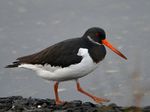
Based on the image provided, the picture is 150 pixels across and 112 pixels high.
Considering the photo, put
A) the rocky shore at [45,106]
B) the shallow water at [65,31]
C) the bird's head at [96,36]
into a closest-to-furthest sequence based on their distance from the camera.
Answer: the rocky shore at [45,106]
the bird's head at [96,36]
the shallow water at [65,31]

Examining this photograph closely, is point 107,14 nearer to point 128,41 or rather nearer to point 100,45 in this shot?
point 128,41

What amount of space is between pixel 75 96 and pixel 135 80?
42.9 ft

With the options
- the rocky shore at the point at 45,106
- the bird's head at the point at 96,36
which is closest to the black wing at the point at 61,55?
the bird's head at the point at 96,36

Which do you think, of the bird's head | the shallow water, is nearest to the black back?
the bird's head

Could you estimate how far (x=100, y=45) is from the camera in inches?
497

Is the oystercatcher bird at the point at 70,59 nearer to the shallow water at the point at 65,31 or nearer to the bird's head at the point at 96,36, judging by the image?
the bird's head at the point at 96,36

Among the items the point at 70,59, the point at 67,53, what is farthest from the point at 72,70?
the point at 67,53

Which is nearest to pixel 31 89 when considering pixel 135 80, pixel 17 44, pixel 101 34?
pixel 17 44

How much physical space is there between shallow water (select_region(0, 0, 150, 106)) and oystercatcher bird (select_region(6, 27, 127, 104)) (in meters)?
8.01

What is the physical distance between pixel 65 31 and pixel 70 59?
1521 centimetres

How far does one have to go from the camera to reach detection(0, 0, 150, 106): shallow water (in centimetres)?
2230

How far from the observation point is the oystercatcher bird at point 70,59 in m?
11.9

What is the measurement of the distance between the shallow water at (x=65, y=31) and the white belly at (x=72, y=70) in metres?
8.21

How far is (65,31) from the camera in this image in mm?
27250
